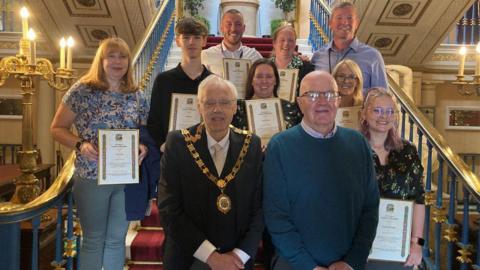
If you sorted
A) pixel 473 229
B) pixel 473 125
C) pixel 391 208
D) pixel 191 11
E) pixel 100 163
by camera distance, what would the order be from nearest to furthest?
pixel 391 208 → pixel 100 163 → pixel 473 229 → pixel 473 125 → pixel 191 11

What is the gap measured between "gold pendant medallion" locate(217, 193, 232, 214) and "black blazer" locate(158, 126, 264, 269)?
2 cm

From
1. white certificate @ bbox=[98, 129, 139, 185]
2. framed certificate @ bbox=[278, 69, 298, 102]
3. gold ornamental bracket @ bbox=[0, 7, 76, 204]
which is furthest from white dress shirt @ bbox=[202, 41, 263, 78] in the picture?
white certificate @ bbox=[98, 129, 139, 185]

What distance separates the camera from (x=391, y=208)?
2.10 meters

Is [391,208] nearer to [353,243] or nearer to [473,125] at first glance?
[353,243]

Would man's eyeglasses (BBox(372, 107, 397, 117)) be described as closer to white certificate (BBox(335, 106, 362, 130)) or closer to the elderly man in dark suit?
white certificate (BBox(335, 106, 362, 130))

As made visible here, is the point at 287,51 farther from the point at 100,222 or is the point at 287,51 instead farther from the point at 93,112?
the point at 100,222

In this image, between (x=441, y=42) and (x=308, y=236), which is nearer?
(x=308, y=236)

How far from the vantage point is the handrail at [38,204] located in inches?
79.0

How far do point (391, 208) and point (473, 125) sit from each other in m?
8.30

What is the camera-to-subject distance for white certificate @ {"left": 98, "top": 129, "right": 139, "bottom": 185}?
226 cm

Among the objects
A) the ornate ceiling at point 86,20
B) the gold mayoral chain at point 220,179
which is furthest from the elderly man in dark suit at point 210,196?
the ornate ceiling at point 86,20

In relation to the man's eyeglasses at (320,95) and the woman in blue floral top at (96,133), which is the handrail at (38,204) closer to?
the woman in blue floral top at (96,133)

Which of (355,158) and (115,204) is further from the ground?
(355,158)

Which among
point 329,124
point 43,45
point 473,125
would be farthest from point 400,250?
point 473,125
